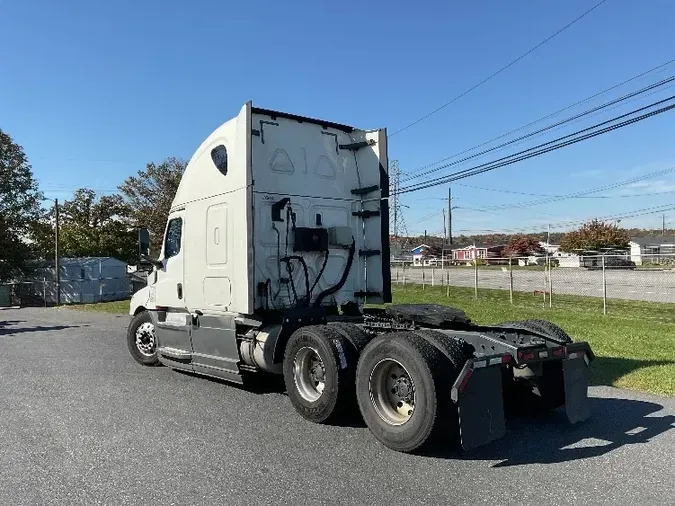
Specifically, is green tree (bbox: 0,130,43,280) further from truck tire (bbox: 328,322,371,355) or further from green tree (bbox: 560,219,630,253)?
green tree (bbox: 560,219,630,253)

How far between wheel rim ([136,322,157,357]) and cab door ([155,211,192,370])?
474mm

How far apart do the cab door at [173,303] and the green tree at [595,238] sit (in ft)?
207

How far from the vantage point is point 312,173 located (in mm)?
8023

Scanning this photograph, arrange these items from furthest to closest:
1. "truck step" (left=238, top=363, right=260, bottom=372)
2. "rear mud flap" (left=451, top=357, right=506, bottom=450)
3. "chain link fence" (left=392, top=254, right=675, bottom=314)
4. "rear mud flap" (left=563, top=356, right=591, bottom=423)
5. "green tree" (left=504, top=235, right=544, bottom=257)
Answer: "green tree" (left=504, top=235, right=544, bottom=257) < "chain link fence" (left=392, top=254, right=675, bottom=314) < "truck step" (left=238, top=363, right=260, bottom=372) < "rear mud flap" (left=563, top=356, right=591, bottom=423) < "rear mud flap" (left=451, top=357, right=506, bottom=450)

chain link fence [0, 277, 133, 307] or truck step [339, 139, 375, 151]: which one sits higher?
truck step [339, 139, 375, 151]

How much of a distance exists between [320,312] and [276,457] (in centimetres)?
253

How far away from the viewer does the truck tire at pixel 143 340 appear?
9410 mm

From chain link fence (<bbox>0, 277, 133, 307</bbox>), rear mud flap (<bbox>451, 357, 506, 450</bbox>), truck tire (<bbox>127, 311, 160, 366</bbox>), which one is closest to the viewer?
rear mud flap (<bbox>451, 357, 506, 450</bbox>)

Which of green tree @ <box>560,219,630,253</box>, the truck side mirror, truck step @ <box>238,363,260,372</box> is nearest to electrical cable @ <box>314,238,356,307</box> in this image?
truck step @ <box>238,363,260,372</box>

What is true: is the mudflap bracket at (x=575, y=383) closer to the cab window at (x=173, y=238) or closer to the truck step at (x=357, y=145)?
the truck step at (x=357, y=145)

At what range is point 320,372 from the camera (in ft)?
20.5

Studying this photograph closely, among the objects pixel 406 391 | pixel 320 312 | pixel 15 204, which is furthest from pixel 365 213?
pixel 15 204

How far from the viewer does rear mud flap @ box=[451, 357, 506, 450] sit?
468cm

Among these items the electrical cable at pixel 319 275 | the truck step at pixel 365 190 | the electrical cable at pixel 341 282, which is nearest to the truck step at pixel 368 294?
the electrical cable at pixel 341 282
